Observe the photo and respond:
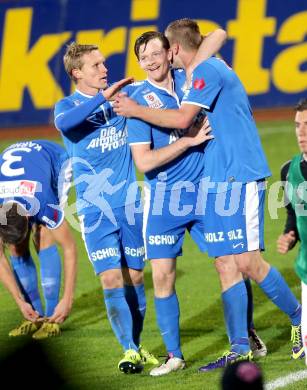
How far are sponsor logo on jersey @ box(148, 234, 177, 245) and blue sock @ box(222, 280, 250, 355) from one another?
482 millimetres

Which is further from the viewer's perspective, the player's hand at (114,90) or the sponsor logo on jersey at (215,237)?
the player's hand at (114,90)

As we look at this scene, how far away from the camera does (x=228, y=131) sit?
564cm

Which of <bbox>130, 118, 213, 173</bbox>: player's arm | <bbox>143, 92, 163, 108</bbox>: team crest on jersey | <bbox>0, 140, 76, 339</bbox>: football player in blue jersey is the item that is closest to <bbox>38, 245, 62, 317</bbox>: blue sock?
<bbox>0, 140, 76, 339</bbox>: football player in blue jersey

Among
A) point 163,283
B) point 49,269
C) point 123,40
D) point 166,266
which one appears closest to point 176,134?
point 166,266

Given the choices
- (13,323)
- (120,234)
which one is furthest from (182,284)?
(120,234)

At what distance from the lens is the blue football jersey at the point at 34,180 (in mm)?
6438

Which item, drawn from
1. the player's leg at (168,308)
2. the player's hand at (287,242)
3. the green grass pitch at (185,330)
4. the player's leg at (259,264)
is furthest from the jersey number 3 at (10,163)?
the player's hand at (287,242)

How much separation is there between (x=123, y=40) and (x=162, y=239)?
38.4ft

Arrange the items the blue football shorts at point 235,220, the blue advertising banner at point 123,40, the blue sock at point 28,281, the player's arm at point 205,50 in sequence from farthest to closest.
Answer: the blue advertising banner at point 123,40
the blue sock at point 28,281
the player's arm at point 205,50
the blue football shorts at point 235,220

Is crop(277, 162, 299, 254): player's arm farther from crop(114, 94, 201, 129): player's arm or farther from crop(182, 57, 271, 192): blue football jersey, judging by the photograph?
crop(114, 94, 201, 129): player's arm

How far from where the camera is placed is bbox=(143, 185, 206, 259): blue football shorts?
5.87 m

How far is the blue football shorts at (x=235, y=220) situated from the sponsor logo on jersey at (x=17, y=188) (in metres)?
1.46

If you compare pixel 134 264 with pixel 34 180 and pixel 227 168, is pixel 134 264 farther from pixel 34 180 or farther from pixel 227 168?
pixel 227 168

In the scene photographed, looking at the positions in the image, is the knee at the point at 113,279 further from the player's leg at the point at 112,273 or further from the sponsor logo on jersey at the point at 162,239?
the sponsor logo on jersey at the point at 162,239
